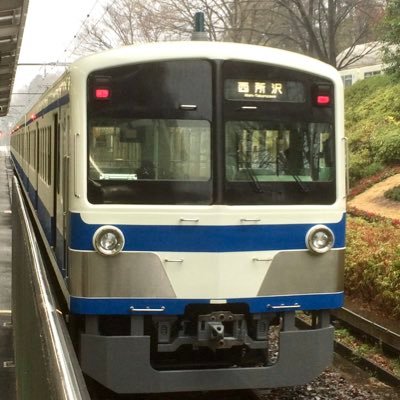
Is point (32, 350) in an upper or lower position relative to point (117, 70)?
lower

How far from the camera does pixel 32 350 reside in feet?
11.7

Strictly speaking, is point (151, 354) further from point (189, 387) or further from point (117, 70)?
point (117, 70)

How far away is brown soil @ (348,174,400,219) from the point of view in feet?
55.6

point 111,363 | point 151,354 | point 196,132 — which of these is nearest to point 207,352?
point 151,354

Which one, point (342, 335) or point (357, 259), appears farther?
point (357, 259)

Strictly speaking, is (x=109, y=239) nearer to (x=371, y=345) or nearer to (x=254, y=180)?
(x=254, y=180)

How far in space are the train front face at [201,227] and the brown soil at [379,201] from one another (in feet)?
35.4

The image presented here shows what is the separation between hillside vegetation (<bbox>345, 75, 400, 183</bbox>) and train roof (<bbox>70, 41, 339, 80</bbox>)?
15.7 m

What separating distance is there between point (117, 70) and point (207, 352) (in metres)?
2.44

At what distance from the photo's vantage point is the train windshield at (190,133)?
5.63 m

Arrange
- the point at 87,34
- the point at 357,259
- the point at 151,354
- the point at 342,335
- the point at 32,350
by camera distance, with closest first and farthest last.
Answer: the point at 32,350
the point at 151,354
the point at 342,335
the point at 357,259
the point at 87,34

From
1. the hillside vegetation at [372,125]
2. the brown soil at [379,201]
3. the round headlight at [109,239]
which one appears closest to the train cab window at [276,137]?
the round headlight at [109,239]

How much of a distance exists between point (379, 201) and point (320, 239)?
1287cm

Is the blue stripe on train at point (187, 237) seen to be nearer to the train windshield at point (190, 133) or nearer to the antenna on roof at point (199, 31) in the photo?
the train windshield at point (190, 133)
